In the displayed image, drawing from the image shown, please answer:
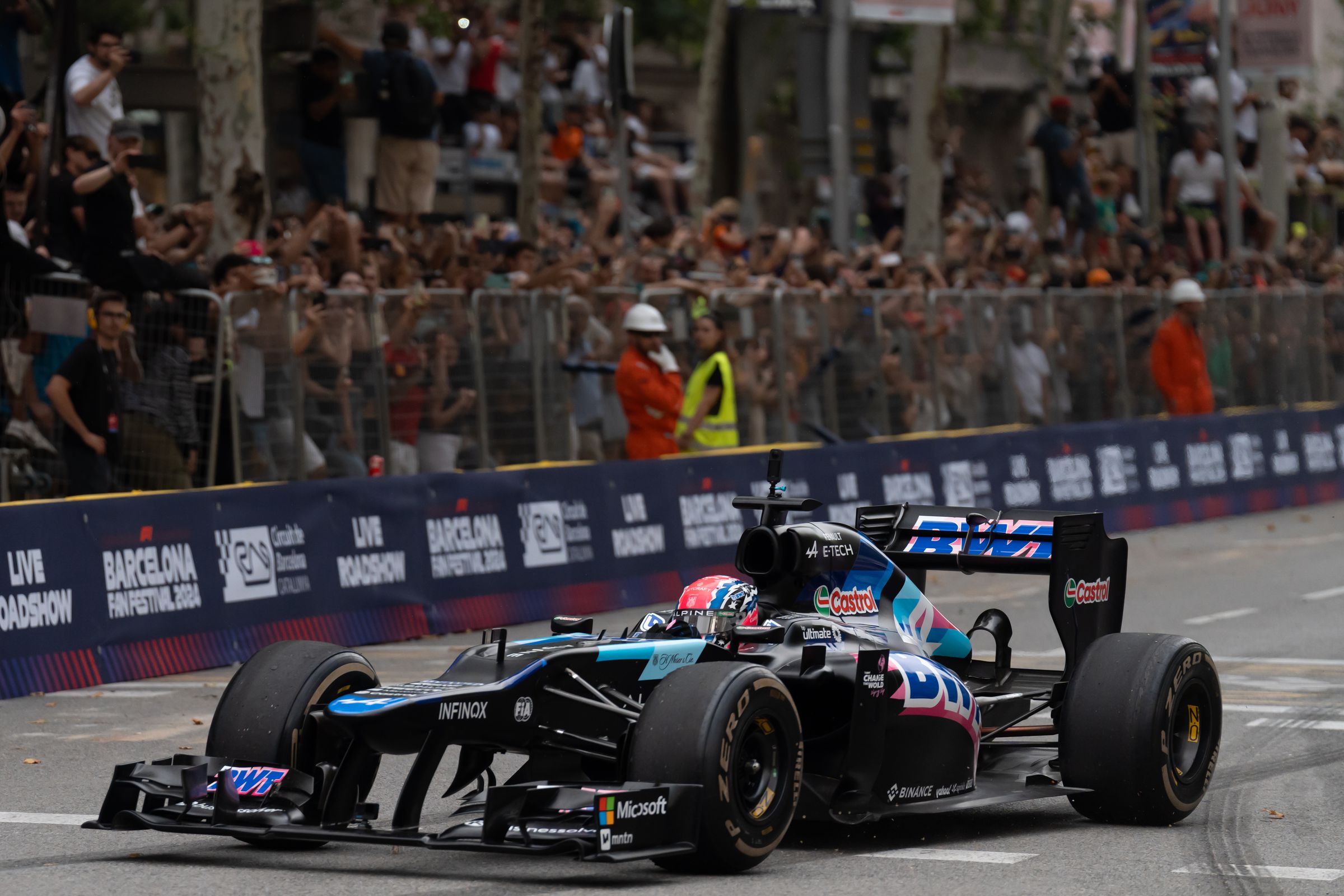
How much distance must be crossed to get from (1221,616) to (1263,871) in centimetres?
830

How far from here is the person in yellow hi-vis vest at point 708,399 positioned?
1752 centimetres

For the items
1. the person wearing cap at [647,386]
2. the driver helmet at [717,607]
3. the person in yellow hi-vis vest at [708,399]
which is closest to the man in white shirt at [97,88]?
the person wearing cap at [647,386]

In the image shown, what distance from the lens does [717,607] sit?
25.9 feet

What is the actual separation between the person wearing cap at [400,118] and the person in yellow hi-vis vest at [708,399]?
10.6 ft

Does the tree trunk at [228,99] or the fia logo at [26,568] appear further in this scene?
the tree trunk at [228,99]

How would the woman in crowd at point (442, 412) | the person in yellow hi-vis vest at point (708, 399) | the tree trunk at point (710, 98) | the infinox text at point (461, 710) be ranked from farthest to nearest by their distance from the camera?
1. the tree trunk at point (710, 98)
2. the person in yellow hi-vis vest at point (708, 399)
3. the woman in crowd at point (442, 412)
4. the infinox text at point (461, 710)

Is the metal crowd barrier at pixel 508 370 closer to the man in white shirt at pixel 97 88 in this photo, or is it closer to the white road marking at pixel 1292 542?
the man in white shirt at pixel 97 88

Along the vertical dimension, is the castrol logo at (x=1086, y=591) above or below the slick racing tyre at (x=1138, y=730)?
above

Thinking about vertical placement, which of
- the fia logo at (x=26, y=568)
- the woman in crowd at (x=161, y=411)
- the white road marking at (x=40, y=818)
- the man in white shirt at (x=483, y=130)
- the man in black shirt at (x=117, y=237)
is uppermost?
the man in white shirt at (x=483, y=130)

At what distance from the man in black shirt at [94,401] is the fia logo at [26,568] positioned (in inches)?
53.5

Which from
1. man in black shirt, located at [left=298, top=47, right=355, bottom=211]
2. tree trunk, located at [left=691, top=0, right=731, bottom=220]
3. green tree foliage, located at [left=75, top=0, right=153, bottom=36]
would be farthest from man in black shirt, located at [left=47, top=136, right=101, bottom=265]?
tree trunk, located at [left=691, top=0, right=731, bottom=220]

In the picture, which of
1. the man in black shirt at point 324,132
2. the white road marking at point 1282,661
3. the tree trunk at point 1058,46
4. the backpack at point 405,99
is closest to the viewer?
the white road marking at point 1282,661

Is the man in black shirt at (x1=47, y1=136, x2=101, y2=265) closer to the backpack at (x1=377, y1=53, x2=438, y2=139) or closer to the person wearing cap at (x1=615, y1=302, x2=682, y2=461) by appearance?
the person wearing cap at (x1=615, y1=302, x2=682, y2=461)

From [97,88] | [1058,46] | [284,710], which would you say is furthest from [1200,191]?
[284,710]
